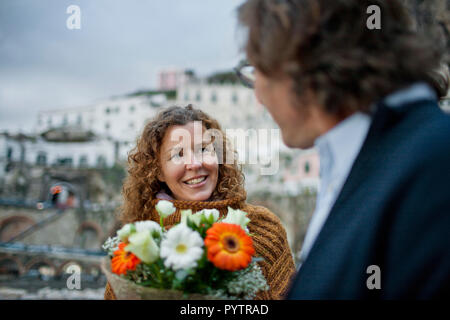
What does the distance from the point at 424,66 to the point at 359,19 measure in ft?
0.90

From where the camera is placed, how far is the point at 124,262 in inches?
59.0

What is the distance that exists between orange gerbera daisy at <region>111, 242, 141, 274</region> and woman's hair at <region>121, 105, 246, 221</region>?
1.27m

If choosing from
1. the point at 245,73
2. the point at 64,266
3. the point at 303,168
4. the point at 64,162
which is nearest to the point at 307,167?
the point at 303,168

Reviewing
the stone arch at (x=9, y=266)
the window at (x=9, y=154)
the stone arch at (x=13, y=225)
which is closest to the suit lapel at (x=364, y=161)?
the stone arch at (x=9, y=266)

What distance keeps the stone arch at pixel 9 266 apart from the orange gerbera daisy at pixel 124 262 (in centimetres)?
2593

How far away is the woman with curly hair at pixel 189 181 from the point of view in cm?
262

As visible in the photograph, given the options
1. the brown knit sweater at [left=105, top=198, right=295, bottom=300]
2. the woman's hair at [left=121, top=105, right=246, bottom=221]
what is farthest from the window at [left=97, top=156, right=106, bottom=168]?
the brown knit sweater at [left=105, top=198, right=295, bottom=300]

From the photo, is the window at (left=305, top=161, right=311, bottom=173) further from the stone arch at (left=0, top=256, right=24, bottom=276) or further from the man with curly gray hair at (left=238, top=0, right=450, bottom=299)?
the man with curly gray hair at (left=238, top=0, right=450, bottom=299)

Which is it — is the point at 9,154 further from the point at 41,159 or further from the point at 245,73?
the point at 245,73

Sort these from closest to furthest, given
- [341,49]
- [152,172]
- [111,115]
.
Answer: [341,49] → [152,172] → [111,115]

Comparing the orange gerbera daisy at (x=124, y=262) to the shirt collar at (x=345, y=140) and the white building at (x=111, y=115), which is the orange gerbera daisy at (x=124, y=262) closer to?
the shirt collar at (x=345, y=140)

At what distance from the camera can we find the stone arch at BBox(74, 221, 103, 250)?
2754 cm

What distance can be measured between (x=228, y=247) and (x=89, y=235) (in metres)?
29.8
